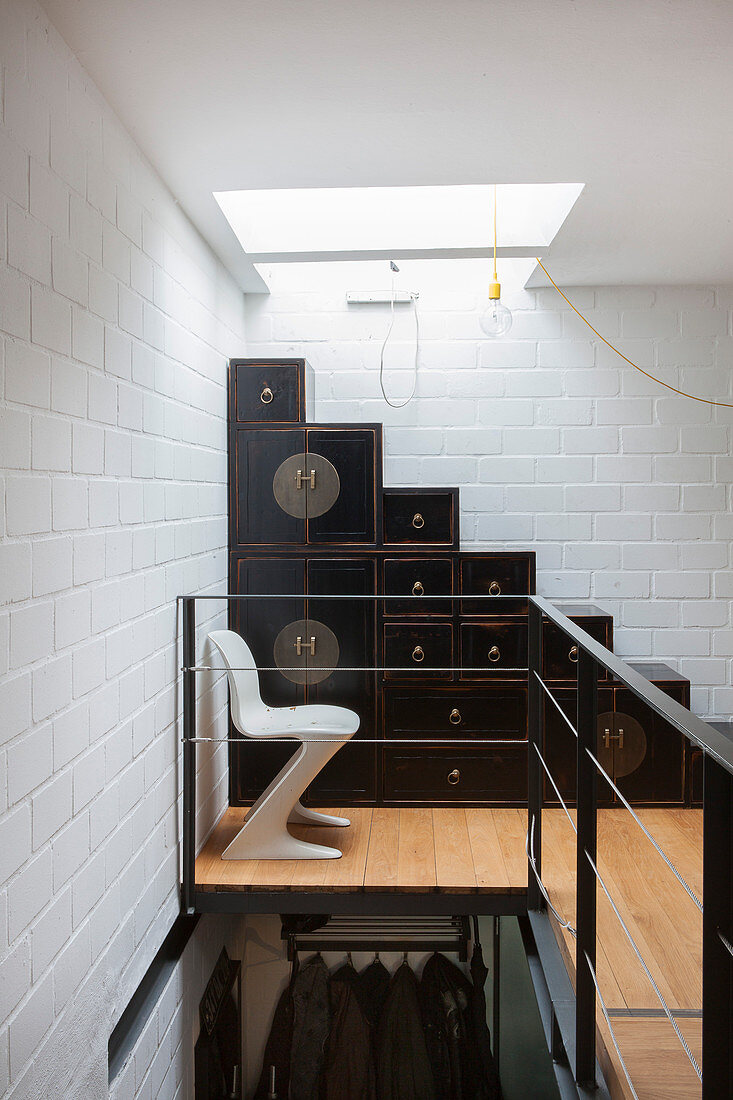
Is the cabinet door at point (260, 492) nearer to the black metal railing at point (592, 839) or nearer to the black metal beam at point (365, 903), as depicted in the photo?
the black metal railing at point (592, 839)

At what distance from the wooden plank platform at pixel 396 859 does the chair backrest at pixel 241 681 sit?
19.2 inches

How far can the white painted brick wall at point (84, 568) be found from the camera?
5.10 feet

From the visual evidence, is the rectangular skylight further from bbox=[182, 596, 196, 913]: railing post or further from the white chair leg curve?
the white chair leg curve

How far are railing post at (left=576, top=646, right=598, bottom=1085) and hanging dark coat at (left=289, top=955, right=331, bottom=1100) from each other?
1955 mm

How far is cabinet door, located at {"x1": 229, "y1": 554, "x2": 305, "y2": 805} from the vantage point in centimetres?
332

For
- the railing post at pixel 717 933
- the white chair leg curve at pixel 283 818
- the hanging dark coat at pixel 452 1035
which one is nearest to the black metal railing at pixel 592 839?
the railing post at pixel 717 933

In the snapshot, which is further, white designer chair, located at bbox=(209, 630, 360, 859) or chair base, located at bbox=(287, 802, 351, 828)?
chair base, located at bbox=(287, 802, 351, 828)

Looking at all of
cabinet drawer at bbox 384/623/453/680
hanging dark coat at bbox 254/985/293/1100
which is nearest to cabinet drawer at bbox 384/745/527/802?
cabinet drawer at bbox 384/623/453/680

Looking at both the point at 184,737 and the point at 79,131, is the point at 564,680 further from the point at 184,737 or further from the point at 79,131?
the point at 79,131

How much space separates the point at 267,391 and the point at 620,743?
6.83ft

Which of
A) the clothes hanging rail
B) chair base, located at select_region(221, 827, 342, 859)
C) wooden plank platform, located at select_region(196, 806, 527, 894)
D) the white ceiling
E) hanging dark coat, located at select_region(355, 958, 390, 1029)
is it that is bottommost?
hanging dark coat, located at select_region(355, 958, 390, 1029)

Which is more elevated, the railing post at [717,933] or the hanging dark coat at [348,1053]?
the railing post at [717,933]

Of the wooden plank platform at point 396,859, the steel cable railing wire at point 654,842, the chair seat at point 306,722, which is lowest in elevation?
the wooden plank platform at point 396,859

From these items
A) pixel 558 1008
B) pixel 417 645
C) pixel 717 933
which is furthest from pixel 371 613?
pixel 717 933
